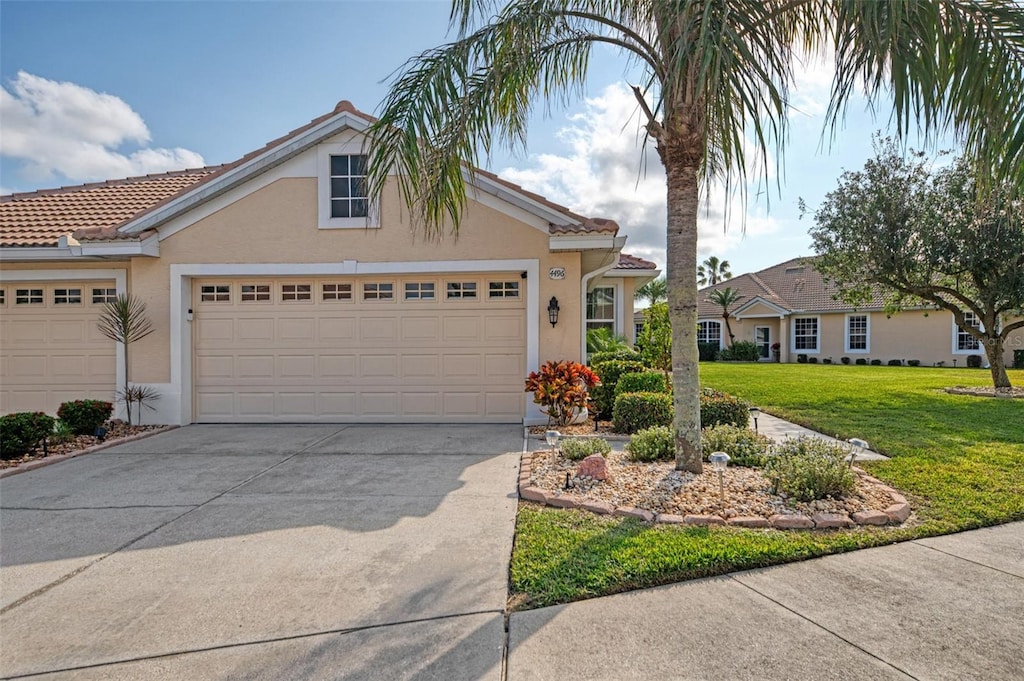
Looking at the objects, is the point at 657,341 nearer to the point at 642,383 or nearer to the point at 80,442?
the point at 642,383

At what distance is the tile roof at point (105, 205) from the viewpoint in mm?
8633

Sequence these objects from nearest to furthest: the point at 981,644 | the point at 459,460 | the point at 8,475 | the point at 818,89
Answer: the point at 981,644 < the point at 818,89 < the point at 8,475 < the point at 459,460

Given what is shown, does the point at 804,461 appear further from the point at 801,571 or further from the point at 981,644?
the point at 981,644

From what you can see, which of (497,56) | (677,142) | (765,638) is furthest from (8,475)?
(677,142)

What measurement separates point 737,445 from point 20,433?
9213mm

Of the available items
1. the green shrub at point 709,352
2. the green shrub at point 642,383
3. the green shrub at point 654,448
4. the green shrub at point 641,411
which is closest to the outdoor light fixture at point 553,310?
the green shrub at point 642,383

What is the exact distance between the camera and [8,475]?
19.9 feet

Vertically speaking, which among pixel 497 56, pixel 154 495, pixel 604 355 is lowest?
pixel 154 495

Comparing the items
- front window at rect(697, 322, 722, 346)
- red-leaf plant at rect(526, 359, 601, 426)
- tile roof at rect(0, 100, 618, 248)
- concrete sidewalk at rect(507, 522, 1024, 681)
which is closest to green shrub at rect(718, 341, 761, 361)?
front window at rect(697, 322, 722, 346)

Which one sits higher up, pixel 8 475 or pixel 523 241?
pixel 523 241

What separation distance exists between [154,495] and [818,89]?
7.50 meters

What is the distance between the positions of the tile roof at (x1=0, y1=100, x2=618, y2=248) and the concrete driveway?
4300 millimetres

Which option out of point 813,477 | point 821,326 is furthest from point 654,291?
point 813,477

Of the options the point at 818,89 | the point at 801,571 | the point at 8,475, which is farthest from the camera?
the point at 8,475
